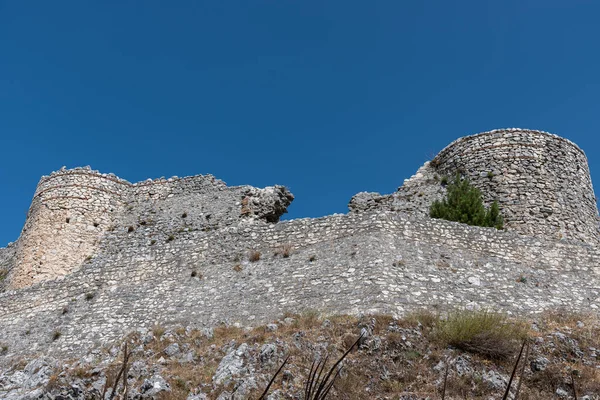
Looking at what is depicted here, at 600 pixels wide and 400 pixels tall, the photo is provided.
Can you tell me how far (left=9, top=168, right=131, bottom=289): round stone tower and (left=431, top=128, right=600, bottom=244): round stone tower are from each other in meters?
11.6

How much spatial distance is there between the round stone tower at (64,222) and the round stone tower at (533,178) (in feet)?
38.1

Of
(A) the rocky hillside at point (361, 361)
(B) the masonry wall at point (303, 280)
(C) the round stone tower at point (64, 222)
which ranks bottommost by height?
(A) the rocky hillside at point (361, 361)

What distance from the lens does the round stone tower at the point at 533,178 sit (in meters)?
17.9

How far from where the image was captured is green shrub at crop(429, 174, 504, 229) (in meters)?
17.4

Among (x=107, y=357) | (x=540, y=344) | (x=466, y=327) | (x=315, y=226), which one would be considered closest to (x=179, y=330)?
(x=107, y=357)

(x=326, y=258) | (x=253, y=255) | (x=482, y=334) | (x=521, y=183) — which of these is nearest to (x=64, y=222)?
(x=253, y=255)

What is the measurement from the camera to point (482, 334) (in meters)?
10.8

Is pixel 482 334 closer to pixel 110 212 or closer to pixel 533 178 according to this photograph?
pixel 533 178

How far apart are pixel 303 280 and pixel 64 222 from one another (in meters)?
10.3

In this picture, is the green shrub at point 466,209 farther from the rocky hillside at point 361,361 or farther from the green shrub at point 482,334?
the green shrub at point 482,334

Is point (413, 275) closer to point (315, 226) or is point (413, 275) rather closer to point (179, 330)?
point (315, 226)

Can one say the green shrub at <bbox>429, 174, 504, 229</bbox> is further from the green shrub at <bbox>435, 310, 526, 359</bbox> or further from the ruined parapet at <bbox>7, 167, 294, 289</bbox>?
the green shrub at <bbox>435, 310, 526, 359</bbox>

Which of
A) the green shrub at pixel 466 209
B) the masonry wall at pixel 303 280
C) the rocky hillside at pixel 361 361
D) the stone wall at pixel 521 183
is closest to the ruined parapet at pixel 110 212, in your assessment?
the masonry wall at pixel 303 280

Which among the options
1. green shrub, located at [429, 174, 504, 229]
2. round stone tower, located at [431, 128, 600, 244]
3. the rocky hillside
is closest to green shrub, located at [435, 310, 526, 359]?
the rocky hillside
